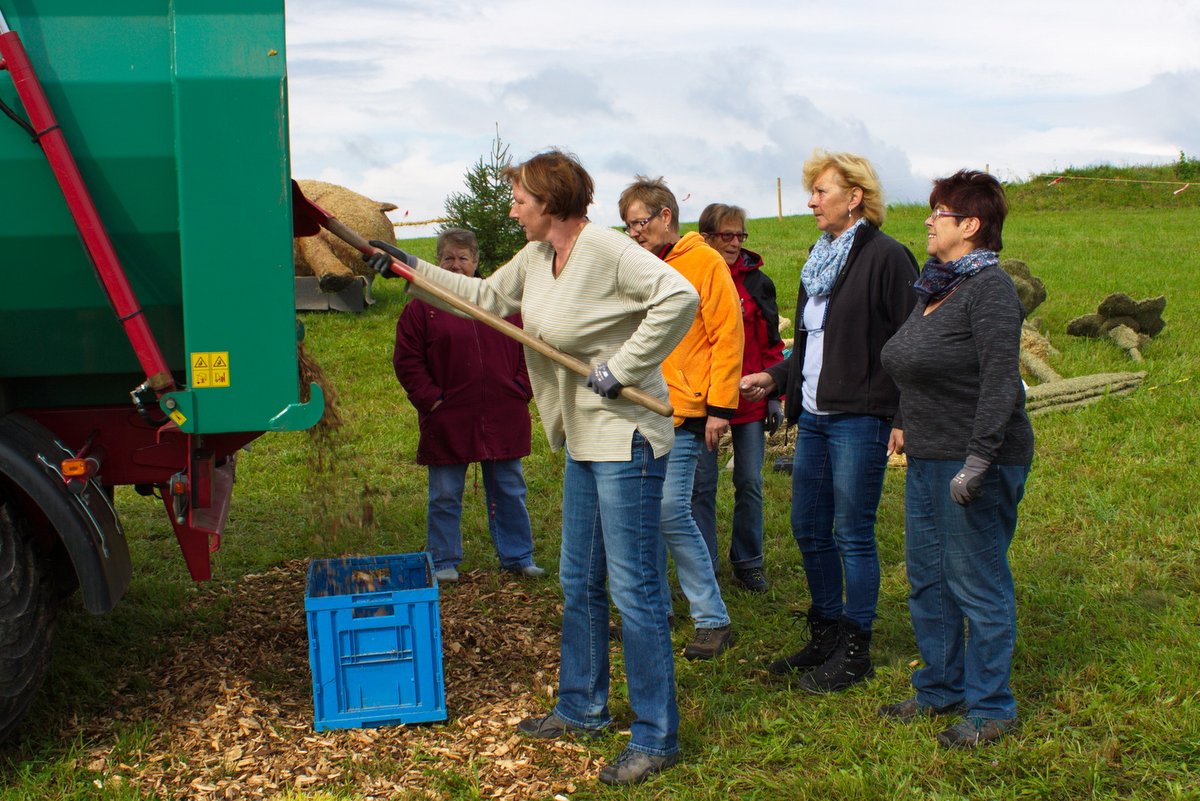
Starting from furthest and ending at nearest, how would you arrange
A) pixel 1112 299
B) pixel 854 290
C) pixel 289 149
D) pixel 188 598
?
pixel 1112 299
pixel 188 598
pixel 854 290
pixel 289 149

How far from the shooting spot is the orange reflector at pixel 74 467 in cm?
391

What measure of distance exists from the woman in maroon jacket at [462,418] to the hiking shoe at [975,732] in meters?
2.63

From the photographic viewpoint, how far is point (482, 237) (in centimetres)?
1225

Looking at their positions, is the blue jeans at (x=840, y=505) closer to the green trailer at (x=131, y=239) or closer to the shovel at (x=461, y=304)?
the shovel at (x=461, y=304)

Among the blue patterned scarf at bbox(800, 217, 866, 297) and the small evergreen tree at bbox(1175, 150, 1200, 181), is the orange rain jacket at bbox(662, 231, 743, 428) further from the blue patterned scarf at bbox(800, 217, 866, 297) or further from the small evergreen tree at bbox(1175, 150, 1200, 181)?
the small evergreen tree at bbox(1175, 150, 1200, 181)

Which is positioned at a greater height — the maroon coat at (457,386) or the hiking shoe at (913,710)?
the maroon coat at (457,386)

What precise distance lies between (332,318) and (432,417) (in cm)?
828

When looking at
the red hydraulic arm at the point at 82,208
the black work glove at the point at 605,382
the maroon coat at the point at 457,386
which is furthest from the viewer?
the maroon coat at the point at 457,386

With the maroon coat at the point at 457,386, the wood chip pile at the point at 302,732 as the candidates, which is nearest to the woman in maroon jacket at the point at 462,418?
the maroon coat at the point at 457,386

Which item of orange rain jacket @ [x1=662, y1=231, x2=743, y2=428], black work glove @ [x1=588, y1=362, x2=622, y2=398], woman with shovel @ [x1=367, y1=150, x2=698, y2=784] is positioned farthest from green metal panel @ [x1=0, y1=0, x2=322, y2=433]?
orange rain jacket @ [x1=662, y1=231, x2=743, y2=428]

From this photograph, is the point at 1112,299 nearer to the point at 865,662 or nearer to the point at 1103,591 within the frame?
the point at 1103,591

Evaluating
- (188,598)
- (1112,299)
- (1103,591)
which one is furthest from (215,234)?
(1112,299)

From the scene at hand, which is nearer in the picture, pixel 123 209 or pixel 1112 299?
pixel 123 209

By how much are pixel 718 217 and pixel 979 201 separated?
201 cm
